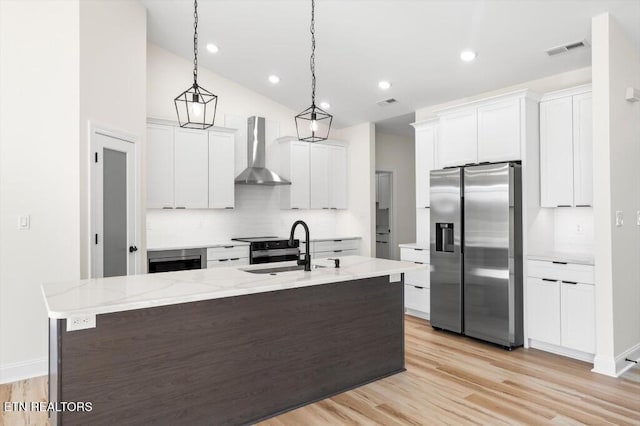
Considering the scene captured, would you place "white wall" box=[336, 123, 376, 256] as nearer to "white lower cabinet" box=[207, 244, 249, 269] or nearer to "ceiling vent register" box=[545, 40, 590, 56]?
"white lower cabinet" box=[207, 244, 249, 269]

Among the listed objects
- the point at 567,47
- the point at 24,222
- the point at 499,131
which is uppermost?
the point at 567,47

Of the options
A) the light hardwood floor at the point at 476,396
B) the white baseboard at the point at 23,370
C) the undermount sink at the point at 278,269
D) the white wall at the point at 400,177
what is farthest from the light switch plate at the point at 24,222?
the white wall at the point at 400,177

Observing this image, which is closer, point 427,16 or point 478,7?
point 478,7

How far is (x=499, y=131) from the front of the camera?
14.3 feet

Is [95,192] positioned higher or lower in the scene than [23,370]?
higher

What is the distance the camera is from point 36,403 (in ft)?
9.55

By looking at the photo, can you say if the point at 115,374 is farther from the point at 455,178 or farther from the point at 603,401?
the point at 455,178

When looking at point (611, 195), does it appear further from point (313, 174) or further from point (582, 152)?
point (313, 174)

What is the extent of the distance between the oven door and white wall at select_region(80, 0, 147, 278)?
1562 millimetres

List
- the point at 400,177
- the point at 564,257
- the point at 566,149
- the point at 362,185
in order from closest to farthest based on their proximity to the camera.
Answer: the point at 564,257 < the point at 566,149 < the point at 362,185 < the point at 400,177

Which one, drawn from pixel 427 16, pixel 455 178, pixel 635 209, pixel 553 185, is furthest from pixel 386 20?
pixel 635 209

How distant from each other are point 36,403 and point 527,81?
18.0 ft

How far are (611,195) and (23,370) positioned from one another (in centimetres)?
509

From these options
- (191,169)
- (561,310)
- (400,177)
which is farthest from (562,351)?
(191,169)
